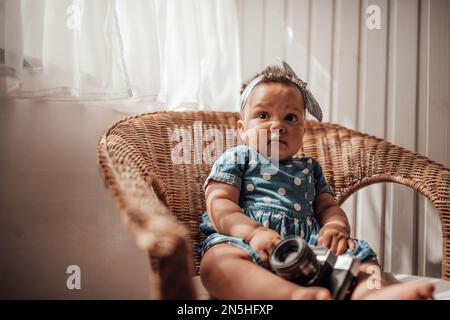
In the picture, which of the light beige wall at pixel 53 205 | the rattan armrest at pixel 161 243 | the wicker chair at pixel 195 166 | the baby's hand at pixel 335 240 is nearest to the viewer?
the rattan armrest at pixel 161 243

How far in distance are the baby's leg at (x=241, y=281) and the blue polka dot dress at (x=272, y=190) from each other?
0.11m

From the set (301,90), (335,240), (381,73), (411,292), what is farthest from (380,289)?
(381,73)

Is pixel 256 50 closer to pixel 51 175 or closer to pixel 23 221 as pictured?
pixel 51 175

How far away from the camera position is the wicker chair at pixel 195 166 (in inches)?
25.3

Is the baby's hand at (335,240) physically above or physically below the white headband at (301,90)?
below

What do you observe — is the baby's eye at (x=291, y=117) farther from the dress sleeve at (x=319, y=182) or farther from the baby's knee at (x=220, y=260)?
the baby's knee at (x=220, y=260)

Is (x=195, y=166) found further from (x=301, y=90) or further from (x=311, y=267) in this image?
(x=311, y=267)

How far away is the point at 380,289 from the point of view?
23.8 inches

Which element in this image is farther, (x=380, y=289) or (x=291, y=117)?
(x=291, y=117)

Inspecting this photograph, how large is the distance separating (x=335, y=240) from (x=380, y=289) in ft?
0.60

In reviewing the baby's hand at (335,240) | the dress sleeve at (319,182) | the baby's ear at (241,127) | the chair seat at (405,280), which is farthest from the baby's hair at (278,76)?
the chair seat at (405,280)

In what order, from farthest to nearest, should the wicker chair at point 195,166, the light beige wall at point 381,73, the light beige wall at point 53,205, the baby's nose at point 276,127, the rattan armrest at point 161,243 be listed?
the light beige wall at point 381,73 < the light beige wall at point 53,205 < the baby's nose at point 276,127 < the wicker chair at point 195,166 < the rattan armrest at point 161,243
